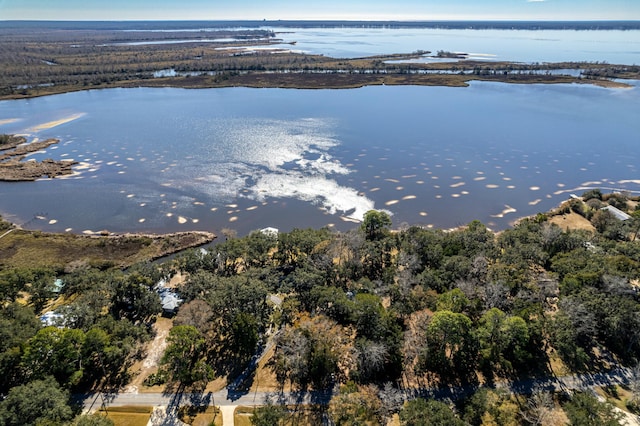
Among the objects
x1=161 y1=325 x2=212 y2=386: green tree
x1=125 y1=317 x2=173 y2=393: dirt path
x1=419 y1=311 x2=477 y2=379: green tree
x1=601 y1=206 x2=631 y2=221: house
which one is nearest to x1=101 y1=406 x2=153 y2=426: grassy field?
x1=125 y1=317 x2=173 y2=393: dirt path

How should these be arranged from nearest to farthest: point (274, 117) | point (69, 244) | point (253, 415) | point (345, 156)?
point (253, 415) < point (69, 244) < point (345, 156) < point (274, 117)

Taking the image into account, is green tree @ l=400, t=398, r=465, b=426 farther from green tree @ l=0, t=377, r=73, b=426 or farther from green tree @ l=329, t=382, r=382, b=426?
green tree @ l=0, t=377, r=73, b=426

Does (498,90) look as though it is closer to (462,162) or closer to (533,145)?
(533,145)

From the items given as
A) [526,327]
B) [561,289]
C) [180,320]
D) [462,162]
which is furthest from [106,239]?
[462,162]

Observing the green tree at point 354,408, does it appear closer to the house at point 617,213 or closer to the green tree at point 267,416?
the green tree at point 267,416

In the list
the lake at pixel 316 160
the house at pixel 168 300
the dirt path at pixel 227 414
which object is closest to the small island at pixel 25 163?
the lake at pixel 316 160

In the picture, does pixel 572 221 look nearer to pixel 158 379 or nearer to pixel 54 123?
pixel 158 379

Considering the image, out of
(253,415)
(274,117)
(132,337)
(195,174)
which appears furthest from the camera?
(274,117)
